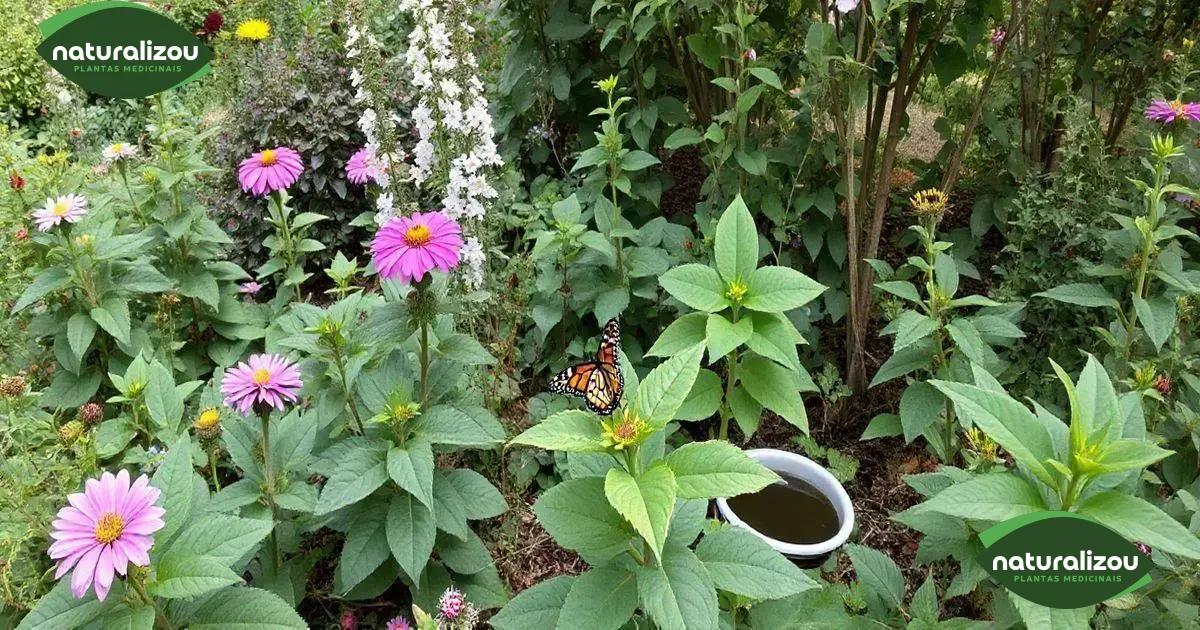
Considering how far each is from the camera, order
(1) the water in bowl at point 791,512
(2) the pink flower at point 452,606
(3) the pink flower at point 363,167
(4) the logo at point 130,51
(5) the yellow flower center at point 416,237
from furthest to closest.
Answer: (4) the logo at point 130,51, (3) the pink flower at point 363,167, (1) the water in bowl at point 791,512, (5) the yellow flower center at point 416,237, (2) the pink flower at point 452,606

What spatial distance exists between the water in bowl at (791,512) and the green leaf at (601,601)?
0.83m

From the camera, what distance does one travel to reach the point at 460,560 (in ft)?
6.24

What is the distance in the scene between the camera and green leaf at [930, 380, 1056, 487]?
46.7 inches

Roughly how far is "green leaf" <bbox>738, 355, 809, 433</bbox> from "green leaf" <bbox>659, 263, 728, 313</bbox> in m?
0.21

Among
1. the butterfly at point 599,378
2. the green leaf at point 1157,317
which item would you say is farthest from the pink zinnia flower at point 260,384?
the green leaf at point 1157,317

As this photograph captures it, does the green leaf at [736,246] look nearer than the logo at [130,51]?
Yes

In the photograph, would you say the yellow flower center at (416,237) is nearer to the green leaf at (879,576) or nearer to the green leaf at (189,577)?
the green leaf at (189,577)

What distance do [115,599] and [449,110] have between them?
1.60 meters

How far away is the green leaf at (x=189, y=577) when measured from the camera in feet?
4.04

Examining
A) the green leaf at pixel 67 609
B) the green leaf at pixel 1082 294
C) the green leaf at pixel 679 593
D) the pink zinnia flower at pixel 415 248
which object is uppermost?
the pink zinnia flower at pixel 415 248

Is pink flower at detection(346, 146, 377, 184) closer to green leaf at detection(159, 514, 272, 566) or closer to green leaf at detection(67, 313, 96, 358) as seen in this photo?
green leaf at detection(67, 313, 96, 358)

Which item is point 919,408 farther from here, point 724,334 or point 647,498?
point 647,498

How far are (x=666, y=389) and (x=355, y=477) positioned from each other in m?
0.79

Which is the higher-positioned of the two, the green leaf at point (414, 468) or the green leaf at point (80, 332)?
the green leaf at point (414, 468)
